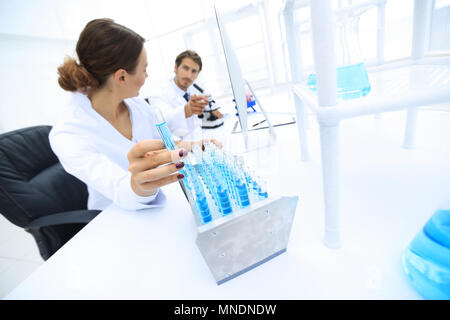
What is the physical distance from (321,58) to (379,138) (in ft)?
2.13

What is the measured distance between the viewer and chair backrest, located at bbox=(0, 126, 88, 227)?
757mm

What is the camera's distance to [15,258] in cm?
166

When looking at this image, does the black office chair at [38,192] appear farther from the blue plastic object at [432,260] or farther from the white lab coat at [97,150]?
the blue plastic object at [432,260]

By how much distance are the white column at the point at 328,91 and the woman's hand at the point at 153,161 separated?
0.26 m

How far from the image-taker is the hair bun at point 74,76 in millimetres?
831

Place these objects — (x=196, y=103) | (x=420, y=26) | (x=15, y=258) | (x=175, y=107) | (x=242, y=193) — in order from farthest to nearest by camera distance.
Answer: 1. (x=175, y=107)
2. (x=15, y=258)
3. (x=196, y=103)
4. (x=420, y=26)
5. (x=242, y=193)

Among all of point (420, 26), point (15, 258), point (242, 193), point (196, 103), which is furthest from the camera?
point (15, 258)

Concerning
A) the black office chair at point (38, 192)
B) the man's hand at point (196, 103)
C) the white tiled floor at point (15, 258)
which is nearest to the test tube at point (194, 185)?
the black office chair at point (38, 192)

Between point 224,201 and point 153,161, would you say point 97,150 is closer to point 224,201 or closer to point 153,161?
point 153,161

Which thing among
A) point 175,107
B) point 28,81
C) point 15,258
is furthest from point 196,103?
point 28,81

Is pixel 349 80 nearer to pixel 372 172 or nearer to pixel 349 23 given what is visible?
pixel 372 172

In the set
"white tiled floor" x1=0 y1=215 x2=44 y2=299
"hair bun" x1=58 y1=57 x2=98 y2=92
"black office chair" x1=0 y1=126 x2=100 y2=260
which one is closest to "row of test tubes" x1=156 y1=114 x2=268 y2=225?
"black office chair" x1=0 y1=126 x2=100 y2=260

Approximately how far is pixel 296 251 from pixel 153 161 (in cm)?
34

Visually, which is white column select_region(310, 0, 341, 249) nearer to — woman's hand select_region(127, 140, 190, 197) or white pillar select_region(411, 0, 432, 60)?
woman's hand select_region(127, 140, 190, 197)
